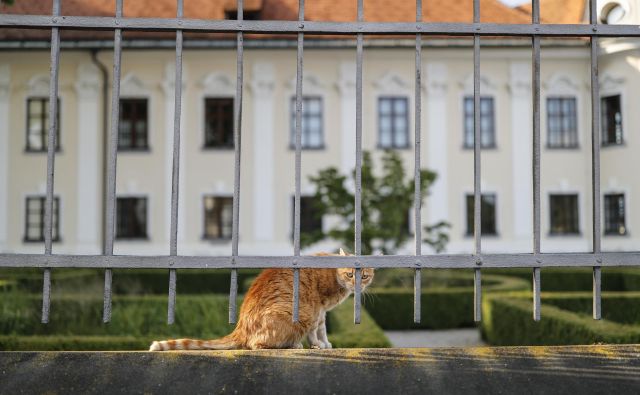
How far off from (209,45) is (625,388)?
19058mm

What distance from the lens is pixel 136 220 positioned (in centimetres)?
2183

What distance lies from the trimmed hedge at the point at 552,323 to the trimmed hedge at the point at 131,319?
184 cm

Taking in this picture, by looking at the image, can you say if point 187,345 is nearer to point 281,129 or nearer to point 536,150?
point 536,150

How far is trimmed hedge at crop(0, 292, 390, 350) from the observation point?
25.1 ft

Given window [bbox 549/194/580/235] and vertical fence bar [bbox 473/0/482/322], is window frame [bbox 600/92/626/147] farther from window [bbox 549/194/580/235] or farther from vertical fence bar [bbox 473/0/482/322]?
vertical fence bar [bbox 473/0/482/322]

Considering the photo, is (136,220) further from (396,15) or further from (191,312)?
(191,312)

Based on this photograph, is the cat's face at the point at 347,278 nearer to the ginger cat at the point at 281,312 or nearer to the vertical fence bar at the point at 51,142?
the ginger cat at the point at 281,312

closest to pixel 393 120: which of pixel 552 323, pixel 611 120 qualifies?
pixel 611 120

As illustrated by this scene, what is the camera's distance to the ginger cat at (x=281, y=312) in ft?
11.4

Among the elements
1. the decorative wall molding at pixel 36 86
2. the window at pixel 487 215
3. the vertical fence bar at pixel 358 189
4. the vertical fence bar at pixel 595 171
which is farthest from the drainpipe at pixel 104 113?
the vertical fence bar at pixel 595 171

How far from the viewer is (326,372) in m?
3.20

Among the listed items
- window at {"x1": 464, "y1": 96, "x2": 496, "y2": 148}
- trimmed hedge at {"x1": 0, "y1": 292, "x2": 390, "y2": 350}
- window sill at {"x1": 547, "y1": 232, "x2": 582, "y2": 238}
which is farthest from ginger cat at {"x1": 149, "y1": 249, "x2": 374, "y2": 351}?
window sill at {"x1": 547, "y1": 232, "x2": 582, "y2": 238}

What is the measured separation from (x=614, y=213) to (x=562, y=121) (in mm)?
3149

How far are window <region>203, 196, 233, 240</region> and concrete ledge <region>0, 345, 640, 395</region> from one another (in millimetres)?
18487
